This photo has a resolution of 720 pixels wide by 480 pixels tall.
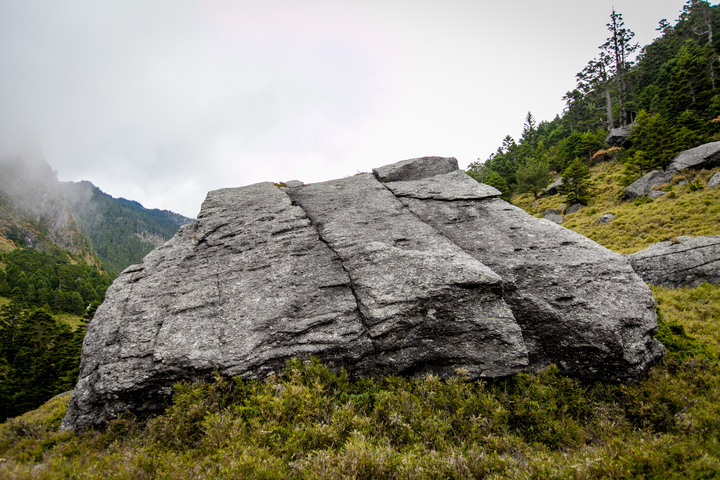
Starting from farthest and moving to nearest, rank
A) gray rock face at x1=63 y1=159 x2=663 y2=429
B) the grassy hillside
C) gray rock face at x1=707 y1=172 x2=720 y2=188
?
gray rock face at x1=707 y1=172 x2=720 y2=188
gray rock face at x1=63 y1=159 x2=663 y2=429
the grassy hillside

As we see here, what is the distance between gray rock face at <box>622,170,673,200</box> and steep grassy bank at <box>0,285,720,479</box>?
3766 centimetres

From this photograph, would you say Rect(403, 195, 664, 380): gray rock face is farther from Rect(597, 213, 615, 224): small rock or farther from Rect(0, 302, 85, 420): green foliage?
Rect(0, 302, 85, 420): green foliage

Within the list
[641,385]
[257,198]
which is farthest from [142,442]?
[641,385]

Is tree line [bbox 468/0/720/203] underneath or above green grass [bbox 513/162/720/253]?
above

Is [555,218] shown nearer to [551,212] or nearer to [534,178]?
[551,212]

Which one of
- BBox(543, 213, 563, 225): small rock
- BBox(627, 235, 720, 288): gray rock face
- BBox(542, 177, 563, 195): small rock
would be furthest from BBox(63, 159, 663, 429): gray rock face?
BBox(542, 177, 563, 195): small rock

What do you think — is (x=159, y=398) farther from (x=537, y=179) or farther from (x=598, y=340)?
(x=537, y=179)

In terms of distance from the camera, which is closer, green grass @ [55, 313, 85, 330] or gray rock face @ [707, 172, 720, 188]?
gray rock face @ [707, 172, 720, 188]

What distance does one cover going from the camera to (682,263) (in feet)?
54.4

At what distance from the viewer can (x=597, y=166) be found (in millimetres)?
57312

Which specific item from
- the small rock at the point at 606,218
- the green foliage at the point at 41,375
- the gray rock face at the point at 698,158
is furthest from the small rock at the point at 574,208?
the green foliage at the point at 41,375

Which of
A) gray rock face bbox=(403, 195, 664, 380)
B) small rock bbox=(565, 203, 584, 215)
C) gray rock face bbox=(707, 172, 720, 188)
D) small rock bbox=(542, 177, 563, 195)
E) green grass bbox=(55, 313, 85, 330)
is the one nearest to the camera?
gray rock face bbox=(403, 195, 664, 380)

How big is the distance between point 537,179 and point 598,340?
183 ft

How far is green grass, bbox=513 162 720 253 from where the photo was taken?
2477 centimetres
